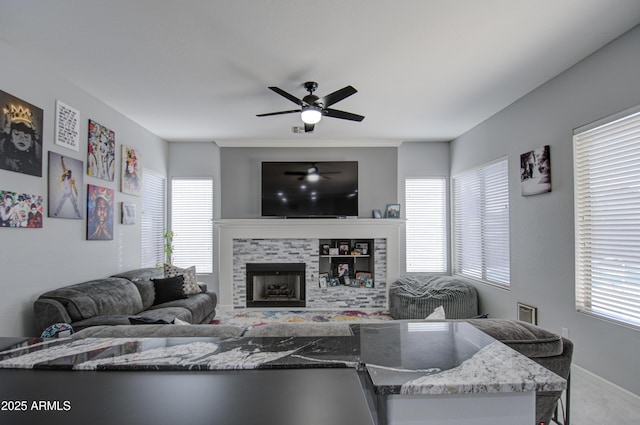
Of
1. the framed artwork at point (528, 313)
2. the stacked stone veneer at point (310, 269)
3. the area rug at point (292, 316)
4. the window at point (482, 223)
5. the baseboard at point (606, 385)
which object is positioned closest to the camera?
the baseboard at point (606, 385)

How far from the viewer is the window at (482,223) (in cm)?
414

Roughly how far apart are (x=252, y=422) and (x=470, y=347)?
684 millimetres

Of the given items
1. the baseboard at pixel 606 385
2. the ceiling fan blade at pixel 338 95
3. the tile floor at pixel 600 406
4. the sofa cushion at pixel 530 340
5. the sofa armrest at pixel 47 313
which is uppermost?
the ceiling fan blade at pixel 338 95

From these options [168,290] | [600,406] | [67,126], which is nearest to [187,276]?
[168,290]

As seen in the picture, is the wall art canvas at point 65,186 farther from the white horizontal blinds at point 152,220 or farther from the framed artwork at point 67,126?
the white horizontal blinds at point 152,220

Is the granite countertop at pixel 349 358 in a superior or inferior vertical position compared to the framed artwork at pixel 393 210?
inferior

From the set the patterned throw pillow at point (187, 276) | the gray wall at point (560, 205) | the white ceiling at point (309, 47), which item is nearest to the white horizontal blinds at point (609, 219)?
the gray wall at point (560, 205)

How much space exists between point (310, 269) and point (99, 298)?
295 cm

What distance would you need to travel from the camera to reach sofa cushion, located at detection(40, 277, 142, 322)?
8.84 ft

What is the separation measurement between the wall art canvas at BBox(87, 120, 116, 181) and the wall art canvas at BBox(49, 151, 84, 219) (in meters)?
0.18

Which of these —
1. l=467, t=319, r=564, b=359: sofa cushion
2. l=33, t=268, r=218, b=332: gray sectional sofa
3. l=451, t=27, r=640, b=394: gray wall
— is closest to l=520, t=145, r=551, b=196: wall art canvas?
l=451, t=27, r=640, b=394: gray wall

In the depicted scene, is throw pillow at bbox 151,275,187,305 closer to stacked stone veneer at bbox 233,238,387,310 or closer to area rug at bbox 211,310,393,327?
area rug at bbox 211,310,393,327

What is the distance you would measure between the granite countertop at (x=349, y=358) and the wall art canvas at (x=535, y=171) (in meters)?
2.91

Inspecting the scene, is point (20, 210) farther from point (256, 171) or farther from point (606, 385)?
point (606, 385)
